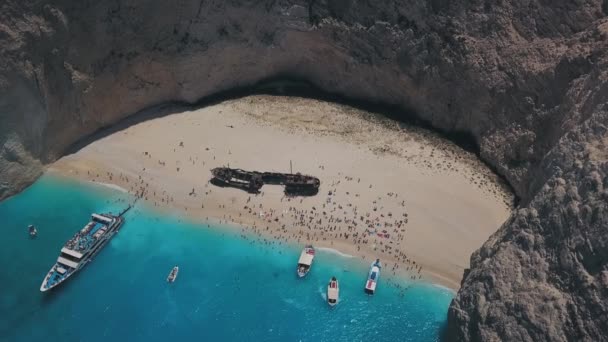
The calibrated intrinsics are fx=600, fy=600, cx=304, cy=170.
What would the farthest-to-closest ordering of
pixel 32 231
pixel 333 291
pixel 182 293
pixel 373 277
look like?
pixel 32 231 < pixel 373 277 < pixel 182 293 < pixel 333 291

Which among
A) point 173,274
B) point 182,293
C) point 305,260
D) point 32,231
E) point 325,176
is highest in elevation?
point 325,176

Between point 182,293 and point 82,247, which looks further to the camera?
point 82,247

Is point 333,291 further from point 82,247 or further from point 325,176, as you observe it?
point 82,247

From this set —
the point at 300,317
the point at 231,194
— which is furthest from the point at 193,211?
the point at 300,317

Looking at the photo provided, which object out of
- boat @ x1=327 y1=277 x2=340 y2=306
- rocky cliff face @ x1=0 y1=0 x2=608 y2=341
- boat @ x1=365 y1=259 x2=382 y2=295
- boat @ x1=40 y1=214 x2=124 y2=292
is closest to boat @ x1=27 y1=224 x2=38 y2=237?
boat @ x1=40 y1=214 x2=124 y2=292

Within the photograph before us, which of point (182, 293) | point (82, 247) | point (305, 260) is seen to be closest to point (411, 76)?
point (305, 260)
